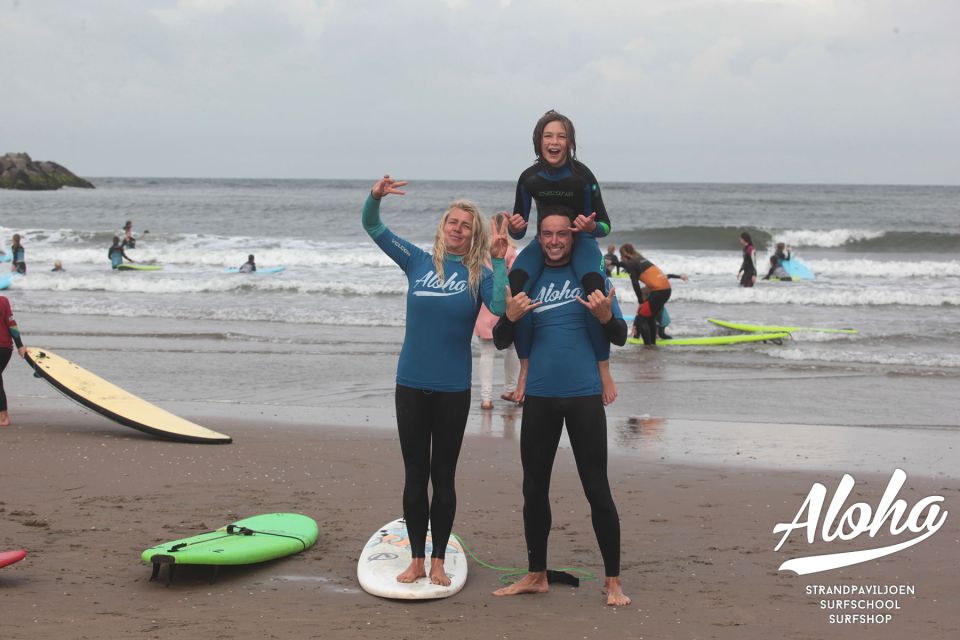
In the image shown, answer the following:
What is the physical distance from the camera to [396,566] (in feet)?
15.9

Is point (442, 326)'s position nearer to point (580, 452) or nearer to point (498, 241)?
point (498, 241)

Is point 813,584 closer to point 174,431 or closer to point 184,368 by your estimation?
point 174,431

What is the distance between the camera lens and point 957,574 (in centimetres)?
491

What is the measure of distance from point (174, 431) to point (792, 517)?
4869 millimetres

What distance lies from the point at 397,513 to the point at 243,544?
1.37 meters

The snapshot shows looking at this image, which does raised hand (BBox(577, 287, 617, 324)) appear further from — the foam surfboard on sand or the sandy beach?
the foam surfboard on sand

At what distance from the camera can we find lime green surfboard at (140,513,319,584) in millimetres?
4656

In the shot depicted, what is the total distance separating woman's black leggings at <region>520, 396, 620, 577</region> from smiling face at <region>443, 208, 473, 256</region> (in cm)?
83

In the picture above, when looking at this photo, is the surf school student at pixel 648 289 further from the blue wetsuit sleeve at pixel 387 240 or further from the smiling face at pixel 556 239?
the smiling face at pixel 556 239

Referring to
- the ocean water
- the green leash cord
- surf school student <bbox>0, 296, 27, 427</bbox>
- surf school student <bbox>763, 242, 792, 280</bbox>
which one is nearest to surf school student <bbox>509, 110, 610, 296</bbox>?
the green leash cord

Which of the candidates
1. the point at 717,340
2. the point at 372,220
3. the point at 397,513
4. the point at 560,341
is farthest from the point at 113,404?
the point at 717,340

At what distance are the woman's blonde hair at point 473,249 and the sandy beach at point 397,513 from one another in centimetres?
153

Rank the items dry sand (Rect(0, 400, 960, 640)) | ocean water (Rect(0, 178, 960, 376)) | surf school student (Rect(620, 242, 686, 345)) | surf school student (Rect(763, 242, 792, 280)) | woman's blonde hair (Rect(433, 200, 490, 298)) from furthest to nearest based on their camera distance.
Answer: surf school student (Rect(763, 242, 792, 280)) → ocean water (Rect(0, 178, 960, 376)) → surf school student (Rect(620, 242, 686, 345)) → woman's blonde hair (Rect(433, 200, 490, 298)) → dry sand (Rect(0, 400, 960, 640))

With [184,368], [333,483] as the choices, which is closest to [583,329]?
[333,483]
